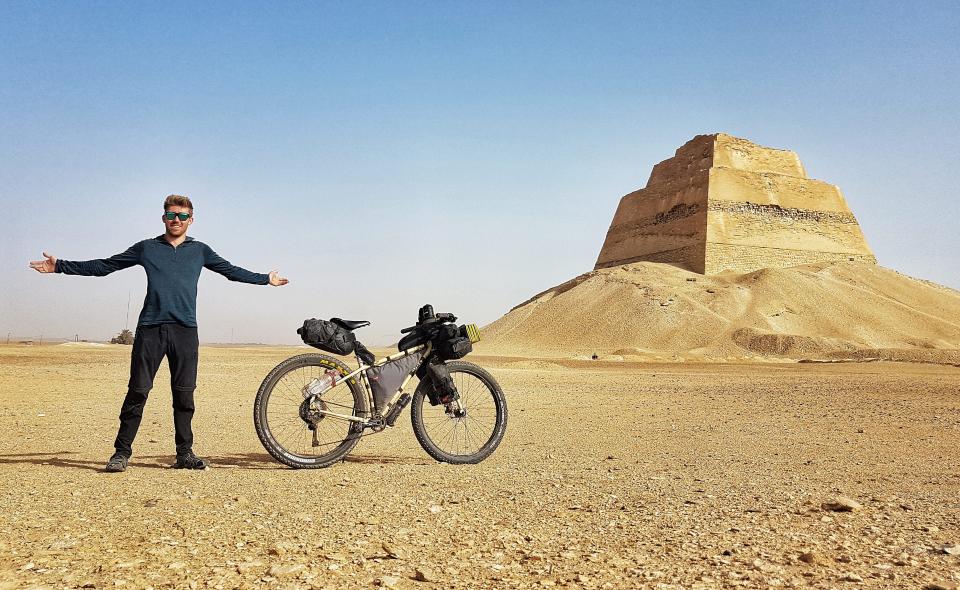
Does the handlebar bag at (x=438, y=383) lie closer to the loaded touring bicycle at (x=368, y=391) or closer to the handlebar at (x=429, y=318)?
the loaded touring bicycle at (x=368, y=391)

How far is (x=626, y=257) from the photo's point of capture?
7831 cm

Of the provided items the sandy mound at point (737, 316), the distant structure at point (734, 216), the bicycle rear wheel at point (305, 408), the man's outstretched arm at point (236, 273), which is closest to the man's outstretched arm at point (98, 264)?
the man's outstretched arm at point (236, 273)

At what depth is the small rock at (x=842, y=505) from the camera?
3936 mm

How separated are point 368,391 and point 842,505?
373cm

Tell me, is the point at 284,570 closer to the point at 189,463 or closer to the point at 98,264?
the point at 189,463

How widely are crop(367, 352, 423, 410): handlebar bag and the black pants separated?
1502 millimetres

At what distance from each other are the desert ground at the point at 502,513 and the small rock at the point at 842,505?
33mm

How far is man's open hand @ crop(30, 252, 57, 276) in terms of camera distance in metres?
5.42

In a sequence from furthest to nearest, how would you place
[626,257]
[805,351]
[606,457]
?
1. [626,257]
2. [805,351]
3. [606,457]

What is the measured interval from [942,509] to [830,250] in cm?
7742

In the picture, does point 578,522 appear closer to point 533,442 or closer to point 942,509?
point 942,509

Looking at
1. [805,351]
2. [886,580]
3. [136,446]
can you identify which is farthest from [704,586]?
→ [805,351]

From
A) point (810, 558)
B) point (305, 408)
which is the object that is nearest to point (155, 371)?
point (305, 408)

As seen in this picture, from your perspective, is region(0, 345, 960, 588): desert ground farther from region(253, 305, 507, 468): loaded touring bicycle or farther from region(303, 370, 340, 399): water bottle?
region(303, 370, 340, 399): water bottle
